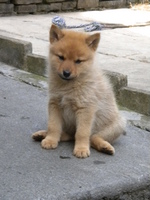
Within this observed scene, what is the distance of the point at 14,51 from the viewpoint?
6031 mm

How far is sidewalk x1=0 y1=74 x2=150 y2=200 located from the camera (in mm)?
2861

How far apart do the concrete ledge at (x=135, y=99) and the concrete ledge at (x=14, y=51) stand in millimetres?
1616

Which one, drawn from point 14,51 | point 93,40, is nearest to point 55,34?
point 93,40

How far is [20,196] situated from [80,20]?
7111mm

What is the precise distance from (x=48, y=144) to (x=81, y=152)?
26 centimetres

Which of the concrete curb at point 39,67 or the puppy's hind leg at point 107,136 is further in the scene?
the concrete curb at point 39,67

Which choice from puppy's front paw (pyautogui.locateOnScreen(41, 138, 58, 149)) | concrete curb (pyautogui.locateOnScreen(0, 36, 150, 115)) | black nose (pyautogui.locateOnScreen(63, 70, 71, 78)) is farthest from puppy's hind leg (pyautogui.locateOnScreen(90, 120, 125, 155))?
concrete curb (pyautogui.locateOnScreen(0, 36, 150, 115))

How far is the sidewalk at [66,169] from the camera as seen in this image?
286 centimetres

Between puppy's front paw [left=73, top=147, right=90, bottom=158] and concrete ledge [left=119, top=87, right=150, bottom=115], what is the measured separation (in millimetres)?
1241

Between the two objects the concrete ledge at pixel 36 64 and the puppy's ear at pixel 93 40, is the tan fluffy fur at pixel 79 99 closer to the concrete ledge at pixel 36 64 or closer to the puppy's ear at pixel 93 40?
the puppy's ear at pixel 93 40

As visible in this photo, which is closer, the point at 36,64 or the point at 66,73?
the point at 66,73

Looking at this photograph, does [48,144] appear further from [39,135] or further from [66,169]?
[66,169]

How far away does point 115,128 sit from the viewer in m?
3.61

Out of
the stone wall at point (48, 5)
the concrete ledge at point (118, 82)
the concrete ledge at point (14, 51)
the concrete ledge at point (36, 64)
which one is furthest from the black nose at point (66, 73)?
the stone wall at point (48, 5)
